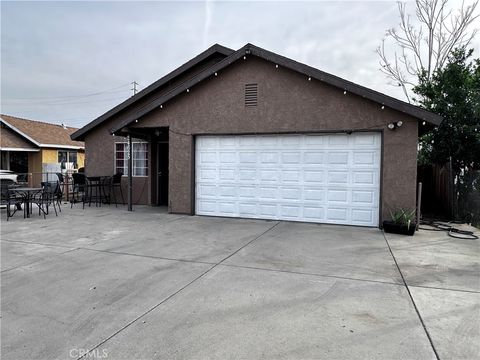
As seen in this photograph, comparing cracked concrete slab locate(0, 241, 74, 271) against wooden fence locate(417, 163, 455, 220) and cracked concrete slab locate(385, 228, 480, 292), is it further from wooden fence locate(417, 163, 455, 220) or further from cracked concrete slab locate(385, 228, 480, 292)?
wooden fence locate(417, 163, 455, 220)

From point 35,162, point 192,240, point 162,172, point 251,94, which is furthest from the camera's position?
point 35,162

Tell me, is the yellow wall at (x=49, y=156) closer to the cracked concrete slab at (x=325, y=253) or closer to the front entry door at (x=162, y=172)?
the front entry door at (x=162, y=172)

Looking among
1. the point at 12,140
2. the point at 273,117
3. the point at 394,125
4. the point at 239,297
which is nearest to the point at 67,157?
the point at 12,140

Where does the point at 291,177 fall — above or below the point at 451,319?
above

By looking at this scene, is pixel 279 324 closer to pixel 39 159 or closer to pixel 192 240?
pixel 192 240

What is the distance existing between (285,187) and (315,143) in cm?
151

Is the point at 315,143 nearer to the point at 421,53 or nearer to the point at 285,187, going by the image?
the point at 285,187

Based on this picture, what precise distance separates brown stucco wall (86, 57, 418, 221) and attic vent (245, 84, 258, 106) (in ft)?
0.42

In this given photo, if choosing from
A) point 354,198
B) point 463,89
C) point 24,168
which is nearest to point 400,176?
point 354,198

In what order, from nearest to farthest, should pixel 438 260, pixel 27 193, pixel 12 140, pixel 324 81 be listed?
1. pixel 438 260
2. pixel 324 81
3. pixel 27 193
4. pixel 12 140

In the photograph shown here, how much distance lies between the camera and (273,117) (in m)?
9.35

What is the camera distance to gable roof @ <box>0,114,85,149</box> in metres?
19.5

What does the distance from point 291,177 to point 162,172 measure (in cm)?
610

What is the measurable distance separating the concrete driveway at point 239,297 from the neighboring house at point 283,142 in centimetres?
178
